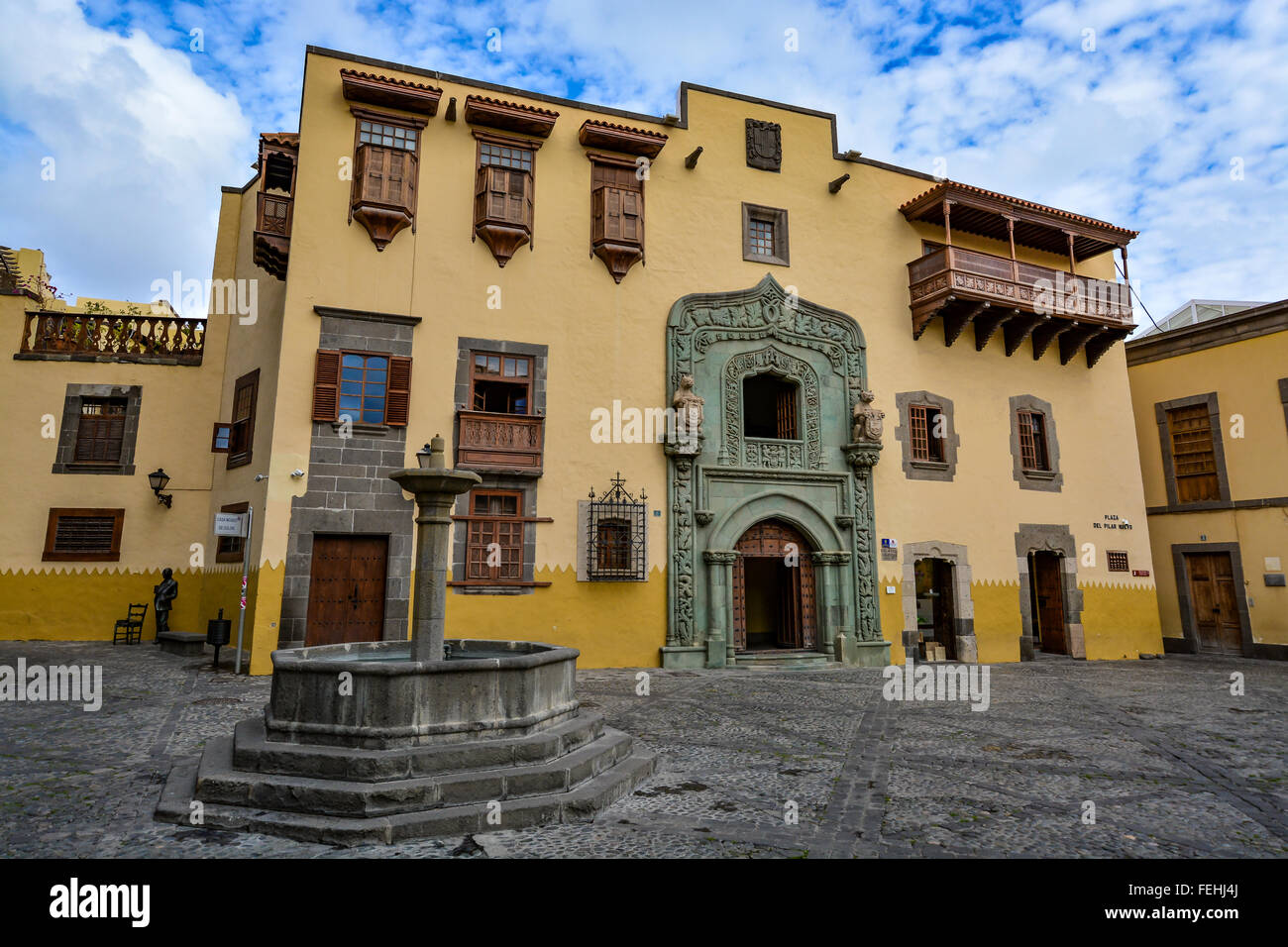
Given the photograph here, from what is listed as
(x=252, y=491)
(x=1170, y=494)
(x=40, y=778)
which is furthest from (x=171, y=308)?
(x=1170, y=494)

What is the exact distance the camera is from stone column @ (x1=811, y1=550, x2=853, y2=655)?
15.8 m

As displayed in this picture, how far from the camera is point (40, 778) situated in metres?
6.09

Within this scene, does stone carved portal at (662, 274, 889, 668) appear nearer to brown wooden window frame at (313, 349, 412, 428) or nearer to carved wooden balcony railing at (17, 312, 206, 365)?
brown wooden window frame at (313, 349, 412, 428)

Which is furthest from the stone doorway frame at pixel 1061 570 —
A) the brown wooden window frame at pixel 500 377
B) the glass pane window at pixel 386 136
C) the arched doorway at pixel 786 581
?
the glass pane window at pixel 386 136

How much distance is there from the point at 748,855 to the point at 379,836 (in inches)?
93.2

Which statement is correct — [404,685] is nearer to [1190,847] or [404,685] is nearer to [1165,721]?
[1190,847]

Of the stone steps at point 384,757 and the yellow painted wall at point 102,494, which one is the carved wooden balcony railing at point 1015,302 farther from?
the yellow painted wall at point 102,494

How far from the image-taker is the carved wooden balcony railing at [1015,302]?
17.1 m

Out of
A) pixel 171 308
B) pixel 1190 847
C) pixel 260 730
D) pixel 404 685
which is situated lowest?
pixel 1190 847

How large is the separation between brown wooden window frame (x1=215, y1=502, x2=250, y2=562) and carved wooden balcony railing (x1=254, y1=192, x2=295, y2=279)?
4501 mm

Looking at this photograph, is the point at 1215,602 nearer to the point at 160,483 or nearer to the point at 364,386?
the point at 364,386

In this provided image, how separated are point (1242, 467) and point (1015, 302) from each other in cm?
766

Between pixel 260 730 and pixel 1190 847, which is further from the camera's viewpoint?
pixel 260 730

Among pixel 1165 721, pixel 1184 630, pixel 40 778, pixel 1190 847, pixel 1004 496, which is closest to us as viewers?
pixel 1190 847
